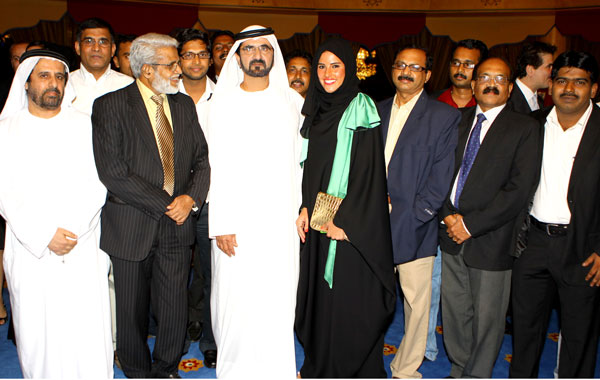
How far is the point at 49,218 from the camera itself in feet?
9.22

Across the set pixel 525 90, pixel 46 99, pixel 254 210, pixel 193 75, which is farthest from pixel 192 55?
pixel 525 90

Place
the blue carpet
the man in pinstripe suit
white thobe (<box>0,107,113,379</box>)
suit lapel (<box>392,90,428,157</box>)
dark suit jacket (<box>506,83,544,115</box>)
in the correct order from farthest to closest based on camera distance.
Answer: dark suit jacket (<box>506,83,544,115</box>), the blue carpet, suit lapel (<box>392,90,428,157</box>), the man in pinstripe suit, white thobe (<box>0,107,113,379</box>)

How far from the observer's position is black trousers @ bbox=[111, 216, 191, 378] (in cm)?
301

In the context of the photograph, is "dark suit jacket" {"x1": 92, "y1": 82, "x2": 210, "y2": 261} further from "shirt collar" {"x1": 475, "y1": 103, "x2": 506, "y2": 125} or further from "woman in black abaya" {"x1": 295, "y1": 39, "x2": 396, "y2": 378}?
"shirt collar" {"x1": 475, "y1": 103, "x2": 506, "y2": 125}

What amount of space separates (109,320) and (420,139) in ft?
7.03

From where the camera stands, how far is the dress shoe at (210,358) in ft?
11.4

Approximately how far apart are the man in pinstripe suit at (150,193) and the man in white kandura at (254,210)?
17 centimetres

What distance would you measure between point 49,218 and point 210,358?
1425 millimetres

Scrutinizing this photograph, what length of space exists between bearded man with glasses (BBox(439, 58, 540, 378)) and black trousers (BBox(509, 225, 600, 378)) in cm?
9

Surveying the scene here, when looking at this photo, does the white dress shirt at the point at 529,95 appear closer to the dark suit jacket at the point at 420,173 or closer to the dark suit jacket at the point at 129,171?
the dark suit jacket at the point at 420,173

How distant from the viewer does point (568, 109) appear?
2934 mm

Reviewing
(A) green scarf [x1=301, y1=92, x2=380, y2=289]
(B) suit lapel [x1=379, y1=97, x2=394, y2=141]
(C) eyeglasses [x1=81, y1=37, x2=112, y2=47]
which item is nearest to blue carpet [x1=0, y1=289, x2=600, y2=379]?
(A) green scarf [x1=301, y1=92, x2=380, y2=289]

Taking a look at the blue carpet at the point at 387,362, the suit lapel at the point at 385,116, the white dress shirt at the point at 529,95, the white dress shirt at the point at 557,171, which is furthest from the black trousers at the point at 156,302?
the white dress shirt at the point at 529,95

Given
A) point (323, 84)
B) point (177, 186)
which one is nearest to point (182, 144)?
point (177, 186)
